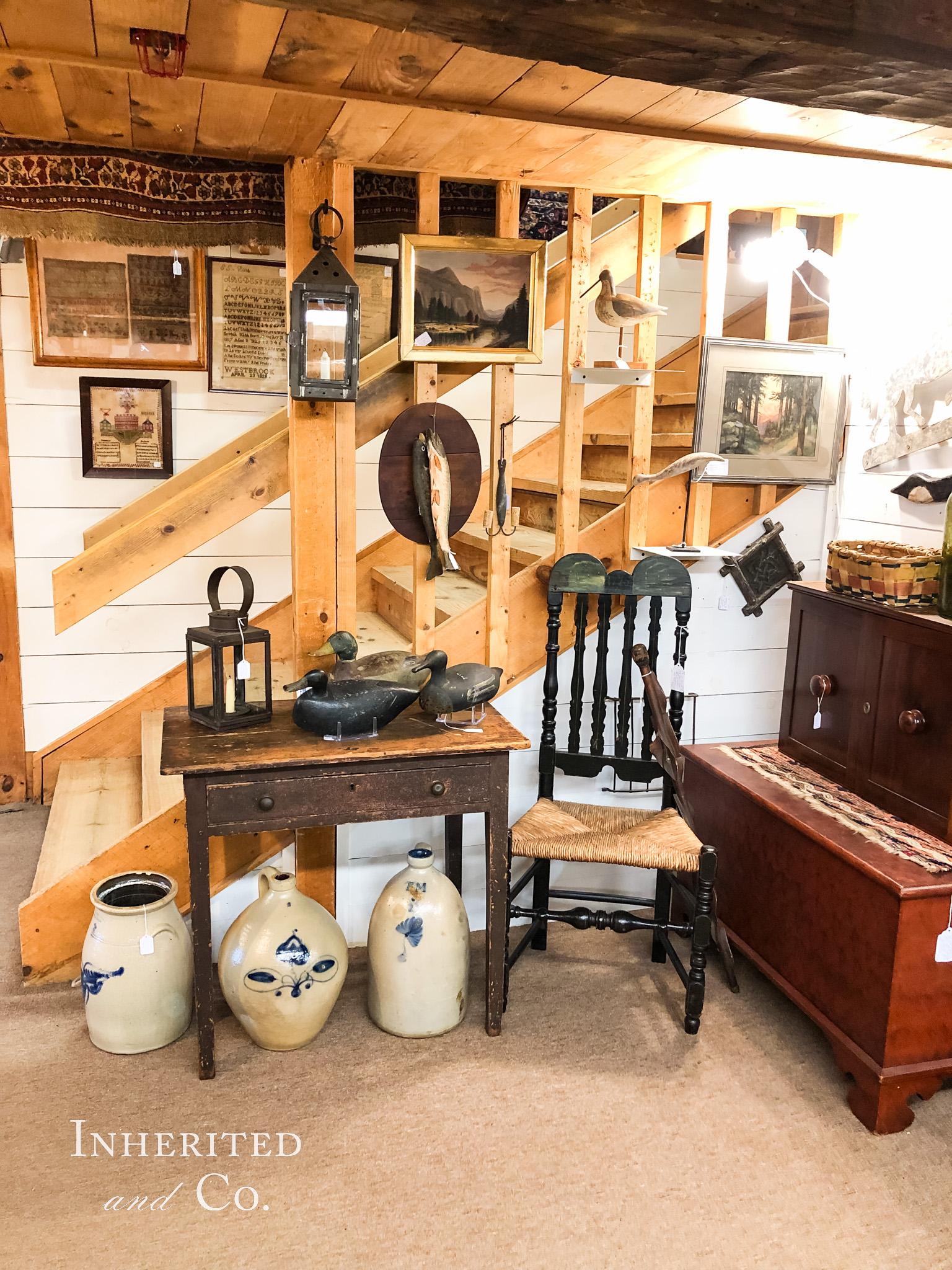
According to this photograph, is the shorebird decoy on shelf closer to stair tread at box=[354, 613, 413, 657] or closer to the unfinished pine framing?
the unfinished pine framing

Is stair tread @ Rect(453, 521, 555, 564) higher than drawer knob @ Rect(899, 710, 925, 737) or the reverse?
higher

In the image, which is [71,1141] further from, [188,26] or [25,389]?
[25,389]

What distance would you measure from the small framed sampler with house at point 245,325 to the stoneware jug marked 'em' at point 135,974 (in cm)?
→ 222

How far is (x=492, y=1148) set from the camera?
6.79 feet

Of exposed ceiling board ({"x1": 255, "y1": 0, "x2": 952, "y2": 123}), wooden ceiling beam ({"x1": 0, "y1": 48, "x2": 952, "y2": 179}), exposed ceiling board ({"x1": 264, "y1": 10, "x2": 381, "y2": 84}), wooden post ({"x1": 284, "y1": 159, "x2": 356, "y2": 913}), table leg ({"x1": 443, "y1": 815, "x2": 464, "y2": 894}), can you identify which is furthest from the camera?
table leg ({"x1": 443, "y1": 815, "x2": 464, "y2": 894})

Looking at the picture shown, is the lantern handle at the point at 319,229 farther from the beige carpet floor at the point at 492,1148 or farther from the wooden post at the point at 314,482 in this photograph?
the beige carpet floor at the point at 492,1148

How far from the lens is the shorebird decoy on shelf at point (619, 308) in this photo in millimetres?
2557

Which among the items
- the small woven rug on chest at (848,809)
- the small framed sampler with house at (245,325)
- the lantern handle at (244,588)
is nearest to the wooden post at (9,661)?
the small framed sampler with house at (245,325)

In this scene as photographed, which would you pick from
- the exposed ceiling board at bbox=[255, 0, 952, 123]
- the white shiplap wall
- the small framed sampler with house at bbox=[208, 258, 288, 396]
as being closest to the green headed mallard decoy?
the white shiplap wall

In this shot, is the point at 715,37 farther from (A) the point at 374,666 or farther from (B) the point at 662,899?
(B) the point at 662,899

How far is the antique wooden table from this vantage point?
220cm

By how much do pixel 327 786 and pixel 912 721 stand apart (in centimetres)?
139

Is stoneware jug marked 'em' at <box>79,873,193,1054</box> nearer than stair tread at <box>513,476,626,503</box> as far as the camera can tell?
Yes

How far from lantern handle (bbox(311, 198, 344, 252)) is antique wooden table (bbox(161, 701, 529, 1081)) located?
120 cm
